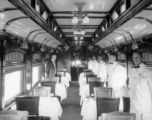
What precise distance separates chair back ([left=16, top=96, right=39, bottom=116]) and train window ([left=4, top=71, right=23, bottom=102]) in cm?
37

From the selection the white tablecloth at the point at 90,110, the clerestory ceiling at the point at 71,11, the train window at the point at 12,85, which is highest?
the clerestory ceiling at the point at 71,11

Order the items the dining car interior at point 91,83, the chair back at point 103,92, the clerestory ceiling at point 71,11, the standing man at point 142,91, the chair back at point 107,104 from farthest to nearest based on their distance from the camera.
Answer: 1. the chair back at point 103,92
2. the chair back at point 107,104
3. the standing man at point 142,91
4. the dining car interior at point 91,83
5. the clerestory ceiling at point 71,11

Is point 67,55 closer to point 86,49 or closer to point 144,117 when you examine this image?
point 86,49

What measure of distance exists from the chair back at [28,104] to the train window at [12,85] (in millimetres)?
369

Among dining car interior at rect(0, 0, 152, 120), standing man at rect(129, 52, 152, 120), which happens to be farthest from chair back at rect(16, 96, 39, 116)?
standing man at rect(129, 52, 152, 120)

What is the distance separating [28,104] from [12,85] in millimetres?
836

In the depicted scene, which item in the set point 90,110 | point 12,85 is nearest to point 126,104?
point 90,110

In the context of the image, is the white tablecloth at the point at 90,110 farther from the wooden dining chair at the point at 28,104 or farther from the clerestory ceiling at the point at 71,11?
the clerestory ceiling at the point at 71,11

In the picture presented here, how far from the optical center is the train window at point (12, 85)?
563 centimetres

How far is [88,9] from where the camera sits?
6.80 metres

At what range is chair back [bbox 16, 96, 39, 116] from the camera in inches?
222

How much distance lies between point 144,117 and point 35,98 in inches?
112

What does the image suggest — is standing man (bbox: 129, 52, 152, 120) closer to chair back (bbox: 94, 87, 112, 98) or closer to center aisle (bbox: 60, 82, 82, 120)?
chair back (bbox: 94, 87, 112, 98)

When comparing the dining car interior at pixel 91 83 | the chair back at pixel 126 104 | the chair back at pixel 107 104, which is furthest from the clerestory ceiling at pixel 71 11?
the chair back at pixel 126 104
